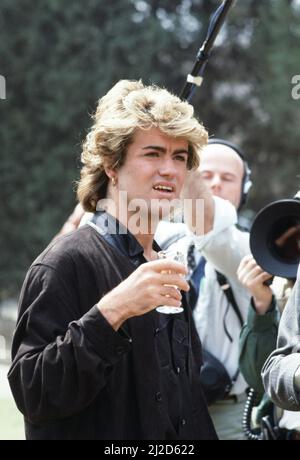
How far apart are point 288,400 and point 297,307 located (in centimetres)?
25

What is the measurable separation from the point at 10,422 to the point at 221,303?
3.37m

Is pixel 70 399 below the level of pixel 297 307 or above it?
below

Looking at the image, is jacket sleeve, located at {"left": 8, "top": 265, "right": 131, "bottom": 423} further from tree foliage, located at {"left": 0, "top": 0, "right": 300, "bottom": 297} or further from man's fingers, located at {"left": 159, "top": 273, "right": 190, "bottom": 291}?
tree foliage, located at {"left": 0, "top": 0, "right": 300, "bottom": 297}

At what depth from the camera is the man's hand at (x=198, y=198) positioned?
3.20 m

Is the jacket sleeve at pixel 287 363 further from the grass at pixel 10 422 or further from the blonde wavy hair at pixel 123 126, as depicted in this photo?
the grass at pixel 10 422

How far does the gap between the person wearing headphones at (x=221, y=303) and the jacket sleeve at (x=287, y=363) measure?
1.11 meters

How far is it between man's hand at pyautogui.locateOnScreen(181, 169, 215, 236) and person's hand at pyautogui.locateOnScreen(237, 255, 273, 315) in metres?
0.38

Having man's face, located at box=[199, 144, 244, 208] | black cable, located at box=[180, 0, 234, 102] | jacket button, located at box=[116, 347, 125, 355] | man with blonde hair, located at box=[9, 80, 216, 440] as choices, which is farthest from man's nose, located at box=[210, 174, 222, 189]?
jacket button, located at box=[116, 347, 125, 355]

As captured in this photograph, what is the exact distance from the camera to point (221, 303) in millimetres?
3443

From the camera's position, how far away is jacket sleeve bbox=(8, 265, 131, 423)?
209 centimetres

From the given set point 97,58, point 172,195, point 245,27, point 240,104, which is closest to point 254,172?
point 240,104

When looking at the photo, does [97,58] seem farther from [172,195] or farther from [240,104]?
[172,195]
